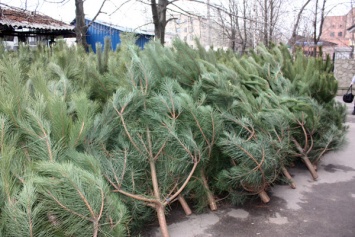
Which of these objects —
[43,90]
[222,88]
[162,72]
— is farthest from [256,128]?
[43,90]

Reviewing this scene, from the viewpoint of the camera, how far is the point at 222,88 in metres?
3.16

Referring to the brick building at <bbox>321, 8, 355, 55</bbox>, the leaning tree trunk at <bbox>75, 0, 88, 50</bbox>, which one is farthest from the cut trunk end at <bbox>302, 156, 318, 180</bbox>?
the leaning tree trunk at <bbox>75, 0, 88, 50</bbox>

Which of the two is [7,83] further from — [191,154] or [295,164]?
[295,164]

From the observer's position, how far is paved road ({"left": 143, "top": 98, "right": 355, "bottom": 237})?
2791mm

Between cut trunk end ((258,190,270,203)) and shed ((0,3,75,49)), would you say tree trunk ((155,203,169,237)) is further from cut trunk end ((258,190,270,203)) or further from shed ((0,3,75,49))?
shed ((0,3,75,49))

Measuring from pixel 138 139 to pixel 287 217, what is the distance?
1.51 metres

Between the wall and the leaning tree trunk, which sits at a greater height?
the leaning tree trunk

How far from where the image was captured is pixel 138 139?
8.70 ft

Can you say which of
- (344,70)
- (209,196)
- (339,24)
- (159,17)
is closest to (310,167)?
(209,196)

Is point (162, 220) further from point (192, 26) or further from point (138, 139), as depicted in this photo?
point (192, 26)

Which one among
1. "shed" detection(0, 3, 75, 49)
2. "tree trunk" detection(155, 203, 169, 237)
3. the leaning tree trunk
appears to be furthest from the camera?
"shed" detection(0, 3, 75, 49)

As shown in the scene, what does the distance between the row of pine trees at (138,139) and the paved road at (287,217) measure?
0.14 meters

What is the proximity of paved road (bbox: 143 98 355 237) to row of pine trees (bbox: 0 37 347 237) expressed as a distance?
0.14 metres

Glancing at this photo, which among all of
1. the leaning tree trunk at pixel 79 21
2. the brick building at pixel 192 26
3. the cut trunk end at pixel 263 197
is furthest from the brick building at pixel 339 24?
the cut trunk end at pixel 263 197
